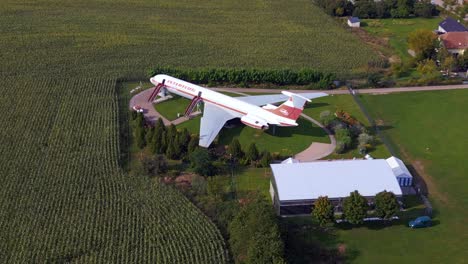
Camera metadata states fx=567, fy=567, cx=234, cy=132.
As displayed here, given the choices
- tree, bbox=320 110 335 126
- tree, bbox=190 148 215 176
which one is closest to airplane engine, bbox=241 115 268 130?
tree, bbox=190 148 215 176

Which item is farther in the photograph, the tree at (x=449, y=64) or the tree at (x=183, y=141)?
the tree at (x=449, y=64)

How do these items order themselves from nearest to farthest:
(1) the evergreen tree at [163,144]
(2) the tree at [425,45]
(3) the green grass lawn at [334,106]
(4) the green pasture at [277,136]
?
(1) the evergreen tree at [163,144], (4) the green pasture at [277,136], (3) the green grass lawn at [334,106], (2) the tree at [425,45]

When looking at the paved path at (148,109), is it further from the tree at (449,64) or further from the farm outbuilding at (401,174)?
the tree at (449,64)

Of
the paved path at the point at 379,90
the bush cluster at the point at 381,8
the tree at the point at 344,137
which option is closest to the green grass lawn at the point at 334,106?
the paved path at the point at 379,90

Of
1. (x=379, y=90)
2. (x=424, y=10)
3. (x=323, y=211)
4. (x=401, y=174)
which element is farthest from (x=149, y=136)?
(x=424, y=10)

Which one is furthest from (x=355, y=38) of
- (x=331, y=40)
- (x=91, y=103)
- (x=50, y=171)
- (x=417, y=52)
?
(x=50, y=171)
